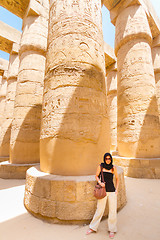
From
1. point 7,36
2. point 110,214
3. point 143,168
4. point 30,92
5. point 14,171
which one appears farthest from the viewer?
point 7,36

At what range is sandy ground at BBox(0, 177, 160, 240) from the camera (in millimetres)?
1825

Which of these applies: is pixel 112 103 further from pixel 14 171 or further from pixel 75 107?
pixel 75 107

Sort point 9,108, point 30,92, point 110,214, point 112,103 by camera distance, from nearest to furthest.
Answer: point 110,214, point 30,92, point 9,108, point 112,103

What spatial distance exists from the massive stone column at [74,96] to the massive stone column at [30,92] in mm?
2814

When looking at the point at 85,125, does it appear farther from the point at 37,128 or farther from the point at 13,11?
the point at 13,11

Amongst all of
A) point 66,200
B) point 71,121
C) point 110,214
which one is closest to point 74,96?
point 71,121

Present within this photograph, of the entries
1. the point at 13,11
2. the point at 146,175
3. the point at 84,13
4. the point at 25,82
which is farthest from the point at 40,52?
the point at 146,175

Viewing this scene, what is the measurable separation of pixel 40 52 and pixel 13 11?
118 inches

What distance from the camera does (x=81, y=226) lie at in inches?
79.5

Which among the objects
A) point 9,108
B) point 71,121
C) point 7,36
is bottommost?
point 71,121

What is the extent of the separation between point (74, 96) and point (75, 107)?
22cm

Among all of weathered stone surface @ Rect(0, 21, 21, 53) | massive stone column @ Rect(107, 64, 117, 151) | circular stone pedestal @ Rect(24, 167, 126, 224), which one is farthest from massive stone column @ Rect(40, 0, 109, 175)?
massive stone column @ Rect(107, 64, 117, 151)

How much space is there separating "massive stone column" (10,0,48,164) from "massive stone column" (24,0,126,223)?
9.35ft

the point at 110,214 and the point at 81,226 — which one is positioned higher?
the point at 110,214
